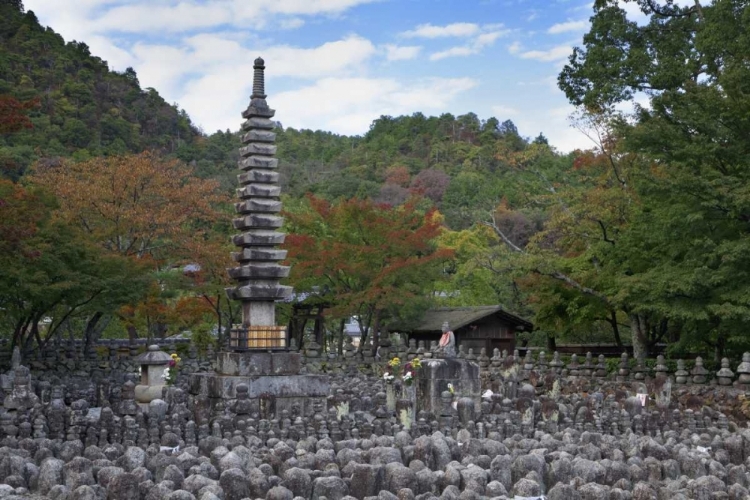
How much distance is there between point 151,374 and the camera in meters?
19.7

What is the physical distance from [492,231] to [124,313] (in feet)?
68.6

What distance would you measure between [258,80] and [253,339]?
19.7 ft

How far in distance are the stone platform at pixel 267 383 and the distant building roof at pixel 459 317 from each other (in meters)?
17.7

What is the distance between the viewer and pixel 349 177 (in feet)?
227

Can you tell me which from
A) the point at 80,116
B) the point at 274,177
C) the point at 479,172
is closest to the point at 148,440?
the point at 274,177

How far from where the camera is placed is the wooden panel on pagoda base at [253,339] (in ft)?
63.0

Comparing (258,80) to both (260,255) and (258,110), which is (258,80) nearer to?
(258,110)

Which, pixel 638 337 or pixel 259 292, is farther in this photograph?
pixel 638 337

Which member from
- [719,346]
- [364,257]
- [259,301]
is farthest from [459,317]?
[259,301]

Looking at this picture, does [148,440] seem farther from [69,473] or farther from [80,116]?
[80,116]

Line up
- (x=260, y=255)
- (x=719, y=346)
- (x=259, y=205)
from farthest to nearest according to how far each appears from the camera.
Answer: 1. (x=719, y=346)
2. (x=259, y=205)
3. (x=260, y=255)

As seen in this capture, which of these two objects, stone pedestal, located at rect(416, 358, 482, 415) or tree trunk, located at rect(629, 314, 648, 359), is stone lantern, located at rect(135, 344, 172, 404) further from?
tree trunk, located at rect(629, 314, 648, 359)

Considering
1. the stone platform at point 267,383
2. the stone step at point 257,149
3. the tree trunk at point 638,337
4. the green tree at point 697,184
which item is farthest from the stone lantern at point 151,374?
the tree trunk at point 638,337

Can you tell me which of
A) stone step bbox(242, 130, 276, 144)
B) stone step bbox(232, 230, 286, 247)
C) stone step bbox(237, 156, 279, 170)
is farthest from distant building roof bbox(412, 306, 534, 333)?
stone step bbox(242, 130, 276, 144)
